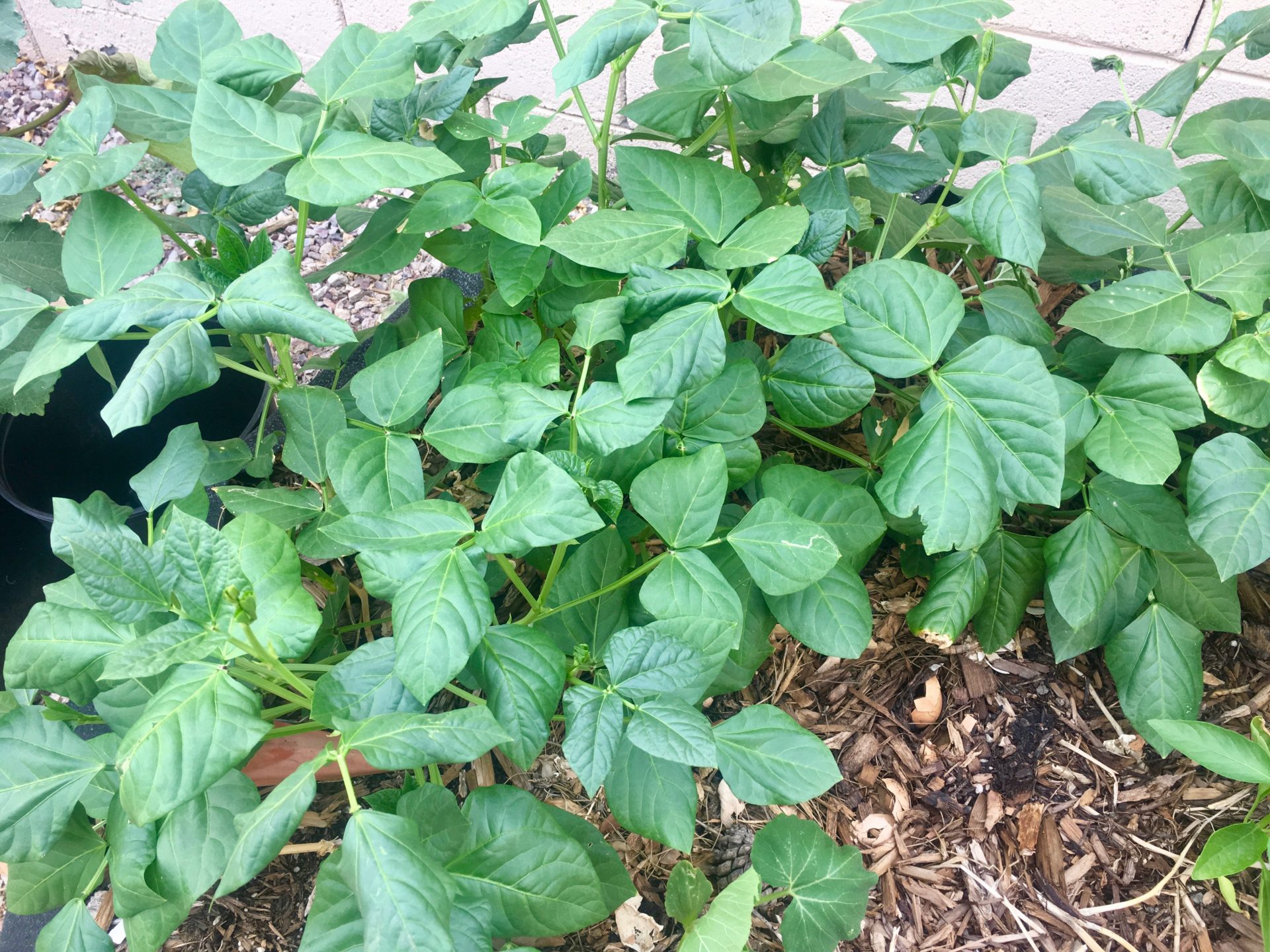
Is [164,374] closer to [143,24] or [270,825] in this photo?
[270,825]

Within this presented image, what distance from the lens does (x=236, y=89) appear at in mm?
969

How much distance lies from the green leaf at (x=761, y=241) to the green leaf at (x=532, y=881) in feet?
2.04

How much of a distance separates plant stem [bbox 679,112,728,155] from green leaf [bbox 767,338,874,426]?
318 mm

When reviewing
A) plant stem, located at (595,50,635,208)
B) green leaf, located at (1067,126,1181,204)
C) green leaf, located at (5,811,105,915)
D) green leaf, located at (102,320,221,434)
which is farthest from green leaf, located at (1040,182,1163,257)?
green leaf, located at (5,811,105,915)

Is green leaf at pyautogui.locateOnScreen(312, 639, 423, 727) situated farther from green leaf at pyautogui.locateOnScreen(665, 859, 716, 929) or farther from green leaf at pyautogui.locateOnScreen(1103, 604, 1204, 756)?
green leaf at pyautogui.locateOnScreen(1103, 604, 1204, 756)

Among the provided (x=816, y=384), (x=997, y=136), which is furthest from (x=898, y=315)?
(x=997, y=136)

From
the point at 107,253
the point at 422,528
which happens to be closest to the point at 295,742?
the point at 422,528

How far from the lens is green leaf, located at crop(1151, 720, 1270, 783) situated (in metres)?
0.94

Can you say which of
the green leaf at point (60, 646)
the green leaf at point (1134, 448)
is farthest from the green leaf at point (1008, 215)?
the green leaf at point (60, 646)

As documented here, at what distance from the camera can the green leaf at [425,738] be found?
0.72 meters

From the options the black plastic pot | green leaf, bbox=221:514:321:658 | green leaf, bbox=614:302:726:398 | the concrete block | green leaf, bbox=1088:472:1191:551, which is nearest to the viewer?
green leaf, bbox=221:514:321:658

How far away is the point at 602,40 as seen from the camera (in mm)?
854

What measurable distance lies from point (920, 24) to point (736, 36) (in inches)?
10.3

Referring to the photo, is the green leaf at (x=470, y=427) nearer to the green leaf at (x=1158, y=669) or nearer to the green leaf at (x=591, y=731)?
the green leaf at (x=591, y=731)
